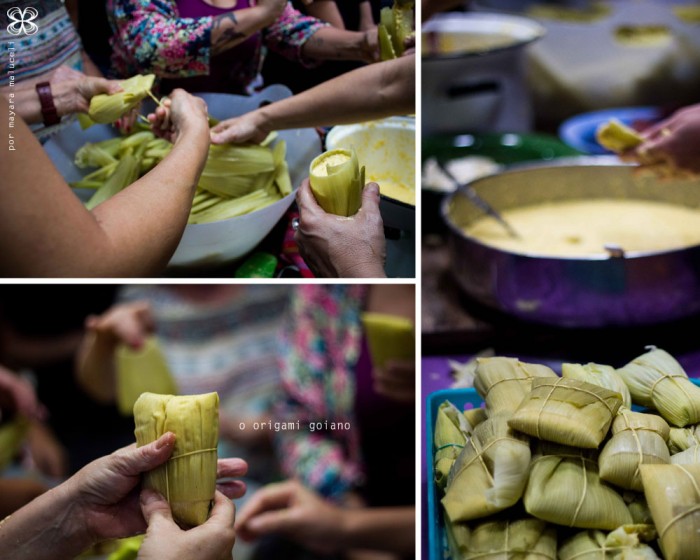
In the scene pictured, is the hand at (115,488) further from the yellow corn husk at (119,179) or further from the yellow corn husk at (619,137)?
the yellow corn husk at (619,137)

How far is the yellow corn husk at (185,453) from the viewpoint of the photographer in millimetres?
1066

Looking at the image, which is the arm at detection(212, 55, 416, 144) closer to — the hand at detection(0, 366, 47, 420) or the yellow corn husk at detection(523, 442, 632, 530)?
the yellow corn husk at detection(523, 442, 632, 530)

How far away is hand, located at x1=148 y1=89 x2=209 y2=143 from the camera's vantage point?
4.19 feet

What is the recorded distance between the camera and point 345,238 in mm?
1223

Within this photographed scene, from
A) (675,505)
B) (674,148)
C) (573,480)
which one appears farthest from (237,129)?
(674,148)

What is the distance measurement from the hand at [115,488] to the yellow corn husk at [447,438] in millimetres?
407

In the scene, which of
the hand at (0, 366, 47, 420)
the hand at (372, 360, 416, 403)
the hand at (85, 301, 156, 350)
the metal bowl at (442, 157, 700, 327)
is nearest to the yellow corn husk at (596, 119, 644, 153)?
the metal bowl at (442, 157, 700, 327)

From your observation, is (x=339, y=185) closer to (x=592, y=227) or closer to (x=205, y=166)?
(x=205, y=166)

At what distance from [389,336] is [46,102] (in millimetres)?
761

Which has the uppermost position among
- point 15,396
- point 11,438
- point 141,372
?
point 141,372

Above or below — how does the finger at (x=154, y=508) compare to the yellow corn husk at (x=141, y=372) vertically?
above

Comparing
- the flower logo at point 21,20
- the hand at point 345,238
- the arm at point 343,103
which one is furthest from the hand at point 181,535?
the flower logo at point 21,20

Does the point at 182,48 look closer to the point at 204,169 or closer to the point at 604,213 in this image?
the point at 204,169

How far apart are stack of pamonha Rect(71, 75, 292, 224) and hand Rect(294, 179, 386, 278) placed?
0.12 m
